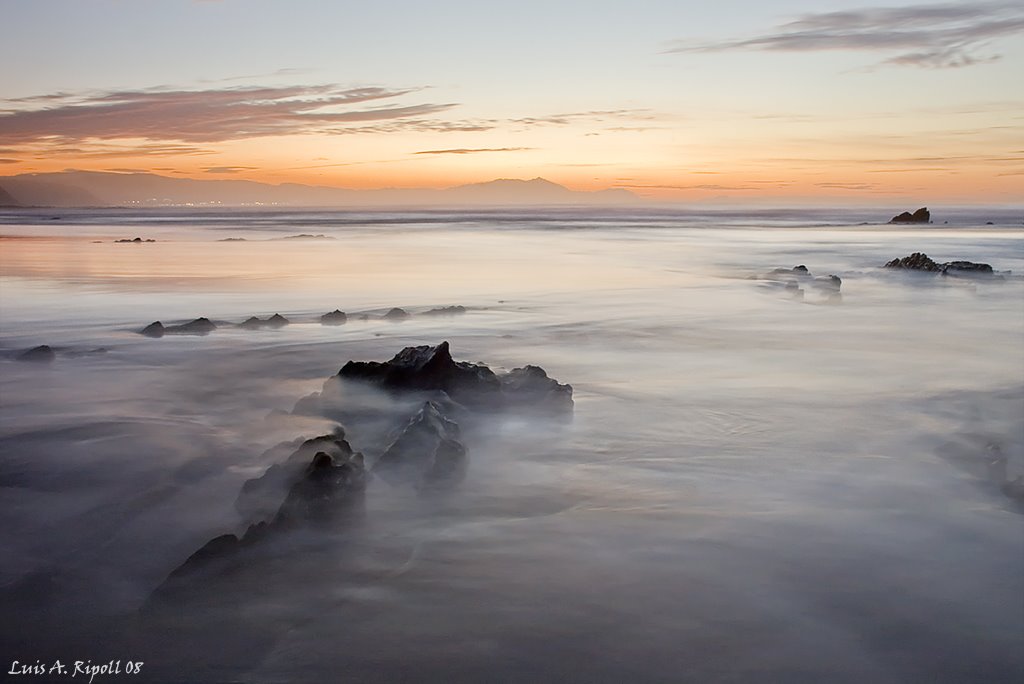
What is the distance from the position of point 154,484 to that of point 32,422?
2113 millimetres

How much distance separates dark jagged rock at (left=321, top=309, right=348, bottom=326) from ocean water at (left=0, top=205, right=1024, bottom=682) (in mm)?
1143

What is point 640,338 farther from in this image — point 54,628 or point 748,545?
point 54,628

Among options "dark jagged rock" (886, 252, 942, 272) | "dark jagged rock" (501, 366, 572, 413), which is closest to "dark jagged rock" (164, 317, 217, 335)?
"dark jagged rock" (501, 366, 572, 413)

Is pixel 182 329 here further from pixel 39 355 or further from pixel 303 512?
pixel 303 512

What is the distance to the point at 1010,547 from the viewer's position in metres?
4.43

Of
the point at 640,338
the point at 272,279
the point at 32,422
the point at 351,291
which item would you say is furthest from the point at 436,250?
the point at 32,422

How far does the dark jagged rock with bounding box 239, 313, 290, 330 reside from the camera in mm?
11875

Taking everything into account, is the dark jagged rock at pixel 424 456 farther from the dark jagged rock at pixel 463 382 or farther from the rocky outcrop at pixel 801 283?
the rocky outcrop at pixel 801 283

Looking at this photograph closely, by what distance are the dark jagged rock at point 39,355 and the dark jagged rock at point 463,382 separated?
4484 millimetres

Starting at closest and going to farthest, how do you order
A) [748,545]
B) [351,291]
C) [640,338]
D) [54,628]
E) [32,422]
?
[54,628] → [748,545] → [32,422] → [640,338] → [351,291]

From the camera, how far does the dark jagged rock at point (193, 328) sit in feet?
36.6

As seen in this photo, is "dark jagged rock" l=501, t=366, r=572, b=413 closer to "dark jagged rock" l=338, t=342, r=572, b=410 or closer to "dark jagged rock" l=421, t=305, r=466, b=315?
"dark jagged rock" l=338, t=342, r=572, b=410

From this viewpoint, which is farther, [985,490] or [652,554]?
[985,490]

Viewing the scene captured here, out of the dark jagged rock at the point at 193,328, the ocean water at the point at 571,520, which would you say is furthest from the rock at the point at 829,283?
the dark jagged rock at the point at 193,328
